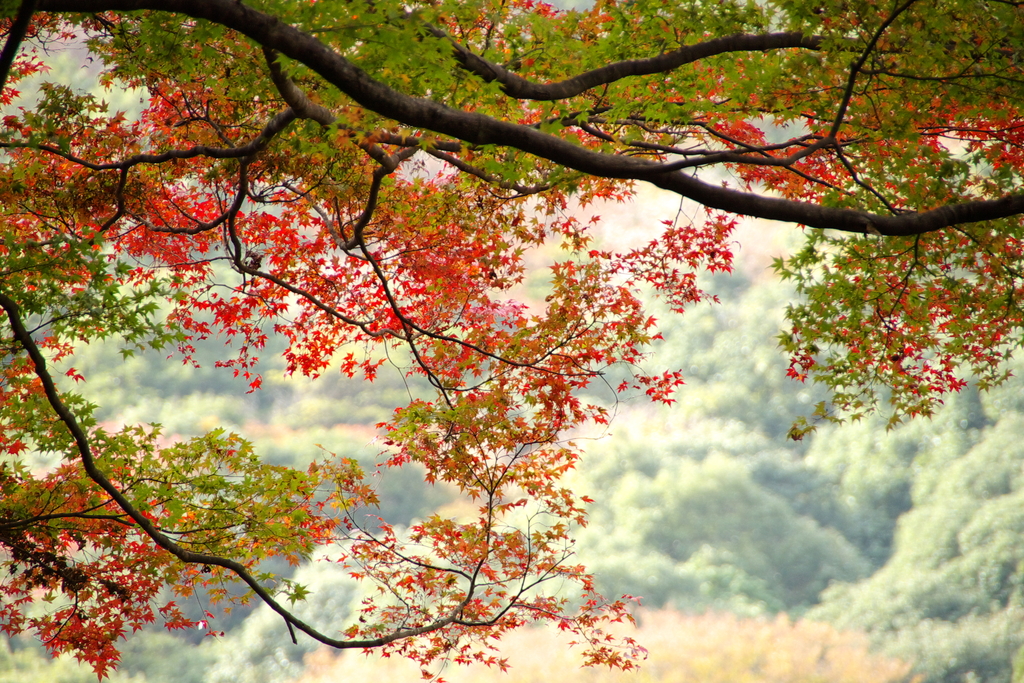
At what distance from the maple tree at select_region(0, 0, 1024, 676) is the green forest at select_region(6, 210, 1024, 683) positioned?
24.1ft

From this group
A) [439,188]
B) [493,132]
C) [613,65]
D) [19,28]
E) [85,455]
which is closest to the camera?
[19,28]

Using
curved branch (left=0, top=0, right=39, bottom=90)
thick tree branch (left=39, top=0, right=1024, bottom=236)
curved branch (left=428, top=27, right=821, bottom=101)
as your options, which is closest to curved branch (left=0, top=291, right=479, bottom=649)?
curved branch (left=0, top=0, right=39, bottom=90)

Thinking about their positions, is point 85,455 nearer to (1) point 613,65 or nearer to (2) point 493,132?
(2) point 493,132

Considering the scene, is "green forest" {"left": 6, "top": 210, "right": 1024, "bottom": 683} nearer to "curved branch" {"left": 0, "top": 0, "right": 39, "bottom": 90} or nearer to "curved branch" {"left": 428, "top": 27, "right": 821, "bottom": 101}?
"curved branch" {"left": 428, "top": 27, "right": 821, "bottom": 101}

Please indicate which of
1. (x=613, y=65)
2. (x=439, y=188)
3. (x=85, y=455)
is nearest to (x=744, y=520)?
(x=439, y=188)

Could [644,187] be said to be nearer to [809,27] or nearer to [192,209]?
[192,209]

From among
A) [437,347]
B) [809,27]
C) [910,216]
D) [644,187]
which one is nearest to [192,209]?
[437,347]

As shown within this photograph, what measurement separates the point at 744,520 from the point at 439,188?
11912 millimetres

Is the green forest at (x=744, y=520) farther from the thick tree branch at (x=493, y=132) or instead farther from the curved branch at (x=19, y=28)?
the curved branch at (x=19, y=28)

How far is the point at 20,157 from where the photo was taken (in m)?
4.62

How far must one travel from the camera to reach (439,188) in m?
5.79

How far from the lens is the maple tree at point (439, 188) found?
2.77 metres

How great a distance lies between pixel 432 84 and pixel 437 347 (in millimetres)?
2670

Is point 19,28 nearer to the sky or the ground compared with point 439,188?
nearer to the ground
